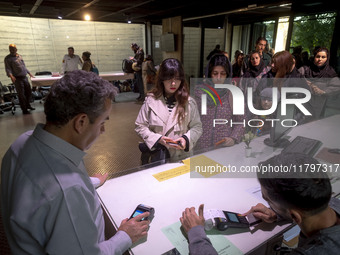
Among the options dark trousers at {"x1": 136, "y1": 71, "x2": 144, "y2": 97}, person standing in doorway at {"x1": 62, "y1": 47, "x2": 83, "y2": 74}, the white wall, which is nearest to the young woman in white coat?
dark trousers at {"x1": 136, "y1": 71, "x2": 144, "y2": 97}

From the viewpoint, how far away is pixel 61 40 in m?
8.16

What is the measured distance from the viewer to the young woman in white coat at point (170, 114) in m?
1.84

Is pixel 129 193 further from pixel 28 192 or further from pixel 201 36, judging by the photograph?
pixel 201 36

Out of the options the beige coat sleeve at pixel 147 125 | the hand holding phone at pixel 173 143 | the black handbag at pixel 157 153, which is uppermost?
the beige coat sleeve at pixel 147 125

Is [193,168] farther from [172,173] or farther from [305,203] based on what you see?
[305,203]

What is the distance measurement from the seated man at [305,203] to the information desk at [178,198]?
0.18 m

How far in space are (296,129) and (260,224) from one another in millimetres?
1616

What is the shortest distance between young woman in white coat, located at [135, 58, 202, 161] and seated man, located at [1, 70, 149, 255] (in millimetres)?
1018

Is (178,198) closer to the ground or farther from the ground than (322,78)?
closer to the ground

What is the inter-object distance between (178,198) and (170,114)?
803mm

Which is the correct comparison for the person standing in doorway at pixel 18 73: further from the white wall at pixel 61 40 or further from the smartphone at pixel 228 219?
the smartphone at pixel 228 219

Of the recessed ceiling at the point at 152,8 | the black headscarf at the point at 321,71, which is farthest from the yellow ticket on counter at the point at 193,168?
the recessed ceiling at the point at 152,8

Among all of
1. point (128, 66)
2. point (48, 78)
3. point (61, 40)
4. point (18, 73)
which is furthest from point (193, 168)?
point (61, 40)

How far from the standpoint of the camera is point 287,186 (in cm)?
82
